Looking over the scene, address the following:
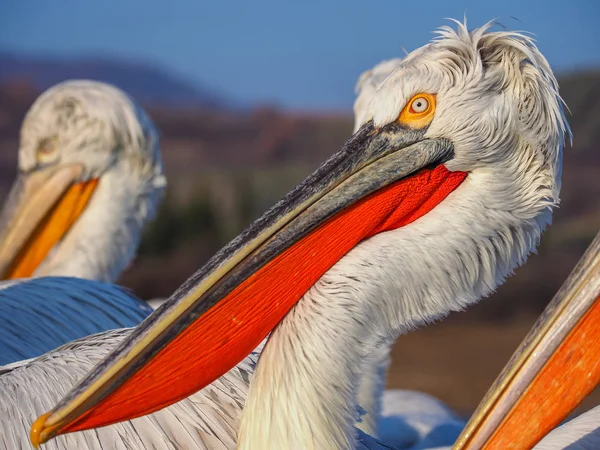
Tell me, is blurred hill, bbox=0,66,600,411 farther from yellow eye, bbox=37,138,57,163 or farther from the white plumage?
the white plumage

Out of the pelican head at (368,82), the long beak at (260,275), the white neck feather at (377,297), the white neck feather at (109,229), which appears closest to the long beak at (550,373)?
the white neck feather at (377,297)

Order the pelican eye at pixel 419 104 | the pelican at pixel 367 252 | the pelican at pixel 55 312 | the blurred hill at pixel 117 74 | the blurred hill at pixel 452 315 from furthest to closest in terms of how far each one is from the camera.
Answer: the blurred hill at pixel 117 74
the blurred hill at pixel 452 315
the pelican at pixel 55 312
the pelican eye at pixel 419 104
the pelican at pixel 367 252

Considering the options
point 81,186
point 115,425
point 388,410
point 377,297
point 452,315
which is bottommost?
point 452,315

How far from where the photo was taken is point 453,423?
4.22m

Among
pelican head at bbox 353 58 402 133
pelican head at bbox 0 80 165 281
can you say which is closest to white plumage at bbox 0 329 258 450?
pelican head at bbox 353 58 402 133

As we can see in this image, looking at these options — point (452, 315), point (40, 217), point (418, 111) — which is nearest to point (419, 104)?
point (418, 111)

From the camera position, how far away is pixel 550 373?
2.14 meters

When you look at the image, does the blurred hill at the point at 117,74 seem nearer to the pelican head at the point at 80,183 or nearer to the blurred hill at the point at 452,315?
the blurred hill at the point at 452,315

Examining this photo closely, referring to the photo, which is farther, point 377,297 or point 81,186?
point 81,186

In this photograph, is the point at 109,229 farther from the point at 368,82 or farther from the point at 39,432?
the point at 39,432

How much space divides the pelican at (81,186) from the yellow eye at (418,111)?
7.56 feet

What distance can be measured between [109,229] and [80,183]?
296mm

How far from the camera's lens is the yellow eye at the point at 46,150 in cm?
440

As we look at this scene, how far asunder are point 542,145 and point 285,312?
2.40 ft
